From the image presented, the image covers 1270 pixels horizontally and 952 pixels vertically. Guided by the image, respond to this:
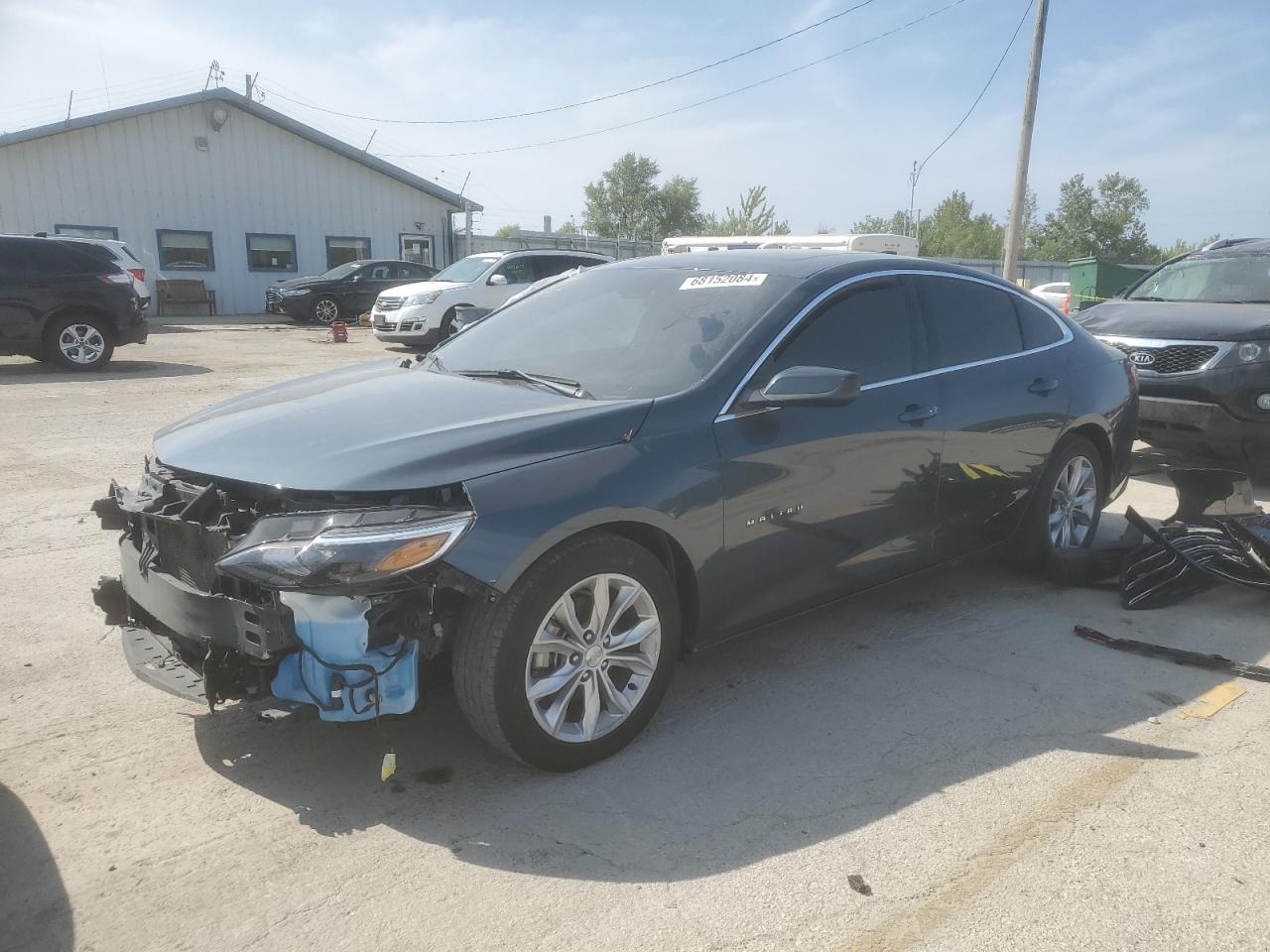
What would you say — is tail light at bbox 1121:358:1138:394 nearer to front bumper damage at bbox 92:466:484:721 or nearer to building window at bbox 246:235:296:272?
front bumper damage at bbox 92:466:484:721

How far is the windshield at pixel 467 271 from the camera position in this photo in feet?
55.9

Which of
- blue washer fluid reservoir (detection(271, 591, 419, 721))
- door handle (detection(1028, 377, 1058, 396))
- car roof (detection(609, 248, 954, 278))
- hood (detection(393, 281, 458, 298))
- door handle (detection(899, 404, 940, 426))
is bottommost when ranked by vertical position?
blue washer fluid reservoir (detection(271, 591, 419, 721))

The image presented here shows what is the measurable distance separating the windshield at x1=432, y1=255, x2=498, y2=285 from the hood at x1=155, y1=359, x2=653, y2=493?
13496mm

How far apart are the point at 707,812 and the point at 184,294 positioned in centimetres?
2572

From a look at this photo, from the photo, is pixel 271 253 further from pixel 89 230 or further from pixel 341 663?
pixel 341 663

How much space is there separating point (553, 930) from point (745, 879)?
54cm

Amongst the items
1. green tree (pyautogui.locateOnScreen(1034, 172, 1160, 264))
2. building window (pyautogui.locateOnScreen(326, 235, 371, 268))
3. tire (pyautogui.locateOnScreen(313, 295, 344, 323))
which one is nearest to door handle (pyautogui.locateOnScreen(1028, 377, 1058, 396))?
tire (pyautogui.locateOnScreen(313, 295, 344, 323))

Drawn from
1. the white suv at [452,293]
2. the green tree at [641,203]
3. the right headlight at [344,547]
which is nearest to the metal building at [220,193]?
the white suv at [452,293]

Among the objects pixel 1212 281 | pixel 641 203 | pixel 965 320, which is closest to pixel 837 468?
pixel 965 320

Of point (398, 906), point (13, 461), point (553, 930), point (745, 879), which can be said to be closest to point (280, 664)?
point (398, 906)

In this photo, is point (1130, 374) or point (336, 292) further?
point (336, 292)

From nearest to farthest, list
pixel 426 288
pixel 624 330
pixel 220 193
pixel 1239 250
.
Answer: pixel 624 330, pixel 1239 250, pixel 426 288, pixel 220 193

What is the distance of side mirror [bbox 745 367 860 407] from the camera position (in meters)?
3.39

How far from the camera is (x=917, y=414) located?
408 cm
